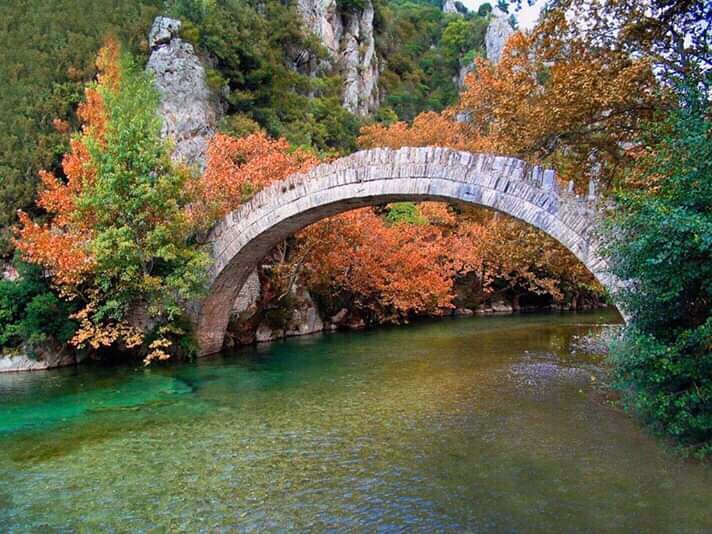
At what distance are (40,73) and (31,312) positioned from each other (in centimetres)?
1101

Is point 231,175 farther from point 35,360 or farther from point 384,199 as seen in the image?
point 35,360

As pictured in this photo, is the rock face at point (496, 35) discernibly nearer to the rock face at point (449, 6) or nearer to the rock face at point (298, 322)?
the rock face at point (449, 6)

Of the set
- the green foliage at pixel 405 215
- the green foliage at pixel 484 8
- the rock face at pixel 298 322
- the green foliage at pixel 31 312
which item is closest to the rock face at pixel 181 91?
the rock face at pixel 298 322

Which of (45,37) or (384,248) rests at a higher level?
(45,37)

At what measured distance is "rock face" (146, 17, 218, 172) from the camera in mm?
20506

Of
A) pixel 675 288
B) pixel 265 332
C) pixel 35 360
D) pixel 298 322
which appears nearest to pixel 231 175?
pixel 265 332

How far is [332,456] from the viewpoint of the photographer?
6.70 meters

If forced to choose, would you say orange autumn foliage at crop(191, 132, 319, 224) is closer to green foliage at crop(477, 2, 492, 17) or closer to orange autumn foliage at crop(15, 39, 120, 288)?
orange autumn foliage at crop(15, 39, 120, 288)

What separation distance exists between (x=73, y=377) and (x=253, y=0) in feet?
73.6

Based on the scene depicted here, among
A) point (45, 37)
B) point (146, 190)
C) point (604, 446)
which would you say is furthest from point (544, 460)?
point (45, 37)

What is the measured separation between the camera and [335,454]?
677 centimetres

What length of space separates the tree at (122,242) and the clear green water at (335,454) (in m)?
1.24

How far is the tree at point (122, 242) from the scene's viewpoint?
11.3m

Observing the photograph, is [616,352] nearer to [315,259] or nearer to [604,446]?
[604,446]
